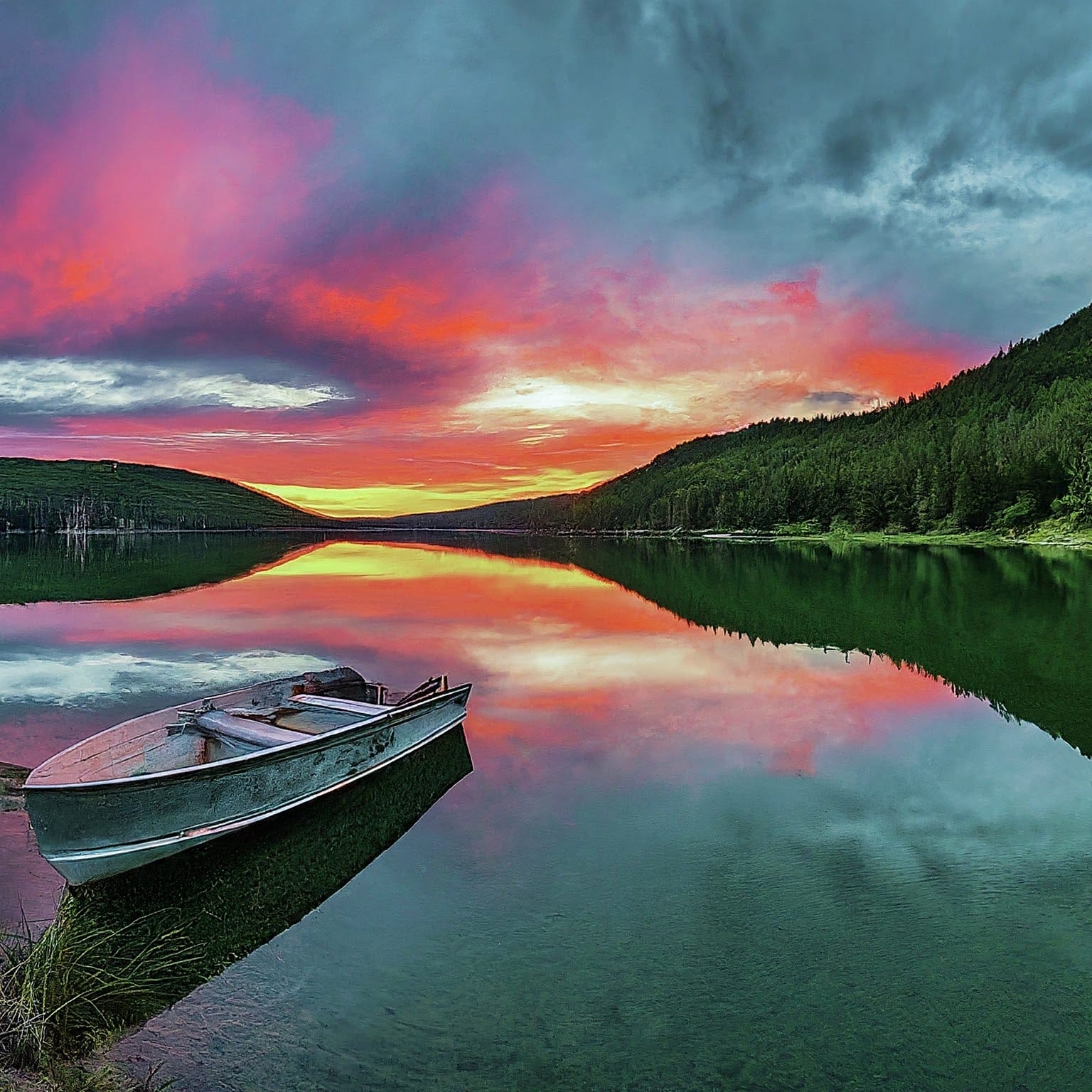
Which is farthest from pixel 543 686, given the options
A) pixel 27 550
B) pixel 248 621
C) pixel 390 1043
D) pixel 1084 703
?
pixel 27 550

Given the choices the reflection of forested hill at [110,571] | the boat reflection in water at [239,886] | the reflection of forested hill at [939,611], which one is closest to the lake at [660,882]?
the boat reflection in water at [239,886]

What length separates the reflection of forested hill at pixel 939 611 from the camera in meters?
22.1

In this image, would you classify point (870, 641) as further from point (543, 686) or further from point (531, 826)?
point (531, 826)

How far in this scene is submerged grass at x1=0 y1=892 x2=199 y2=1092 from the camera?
21.0ft

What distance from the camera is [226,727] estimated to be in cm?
1323

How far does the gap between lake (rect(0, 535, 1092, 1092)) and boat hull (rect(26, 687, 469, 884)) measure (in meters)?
0.55

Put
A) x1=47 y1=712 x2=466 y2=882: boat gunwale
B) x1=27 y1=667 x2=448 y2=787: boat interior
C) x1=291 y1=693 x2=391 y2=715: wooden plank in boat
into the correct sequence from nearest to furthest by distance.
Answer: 1. x1=47 y1=712 x2=466 y2=882: boat gunwale
2. x1=27 y1=667 x2=448 y2=787: boat interior
3. x1=291 y1=693 x2=391 y2=715: wooden plank in boat

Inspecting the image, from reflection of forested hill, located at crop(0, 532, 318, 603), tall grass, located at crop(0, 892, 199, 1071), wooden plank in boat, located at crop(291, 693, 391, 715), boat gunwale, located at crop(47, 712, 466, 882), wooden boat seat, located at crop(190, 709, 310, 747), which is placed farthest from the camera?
reflection of forested hill, located at crop(0, 532, 318, 603)

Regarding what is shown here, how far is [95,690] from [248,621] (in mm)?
15367

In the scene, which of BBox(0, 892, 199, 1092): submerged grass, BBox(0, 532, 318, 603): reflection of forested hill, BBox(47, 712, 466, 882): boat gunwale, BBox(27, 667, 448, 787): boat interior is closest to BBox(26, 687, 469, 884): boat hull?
BBox(47, 712, 466, 882): boat gunwale

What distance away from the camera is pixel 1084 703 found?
64.7ft

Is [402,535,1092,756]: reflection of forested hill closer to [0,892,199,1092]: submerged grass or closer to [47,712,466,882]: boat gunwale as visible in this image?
[47,712,466,882]: boat gunwale

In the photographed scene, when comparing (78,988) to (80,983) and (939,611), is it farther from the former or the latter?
(939,611)

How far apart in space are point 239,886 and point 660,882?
5836 mm
